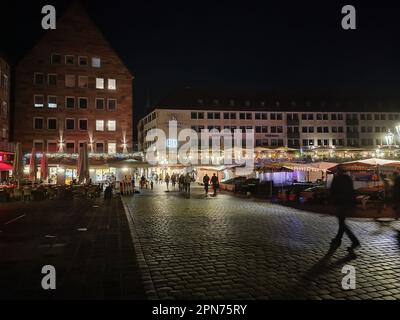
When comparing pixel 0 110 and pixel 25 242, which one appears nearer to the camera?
pixel 25 242

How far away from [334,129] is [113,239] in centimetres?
7879

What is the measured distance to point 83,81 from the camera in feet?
145

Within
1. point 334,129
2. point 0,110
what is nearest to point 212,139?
point 334,129

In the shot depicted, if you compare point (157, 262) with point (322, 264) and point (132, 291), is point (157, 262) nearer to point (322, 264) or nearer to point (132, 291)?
point (132, 291)

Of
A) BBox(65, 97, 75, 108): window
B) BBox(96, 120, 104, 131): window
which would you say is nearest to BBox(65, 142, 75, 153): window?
BBox(96, 120, 104, 131): window

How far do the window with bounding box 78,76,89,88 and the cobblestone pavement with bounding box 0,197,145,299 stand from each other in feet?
112

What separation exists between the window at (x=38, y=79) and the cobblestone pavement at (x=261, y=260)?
120 feet

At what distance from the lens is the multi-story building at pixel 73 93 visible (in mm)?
42312

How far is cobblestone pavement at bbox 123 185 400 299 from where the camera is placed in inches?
212

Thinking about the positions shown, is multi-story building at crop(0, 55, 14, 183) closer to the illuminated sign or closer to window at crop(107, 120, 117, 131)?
window at crop(107, 120, 117, 131)

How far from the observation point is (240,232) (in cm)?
1037

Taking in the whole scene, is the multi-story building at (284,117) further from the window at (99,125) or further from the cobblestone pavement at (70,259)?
the cobblestone pavement at (70,259)

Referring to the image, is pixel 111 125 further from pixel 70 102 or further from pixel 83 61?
pixel 83 61

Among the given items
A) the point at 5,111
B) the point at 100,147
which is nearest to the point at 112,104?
the point at 100,147
